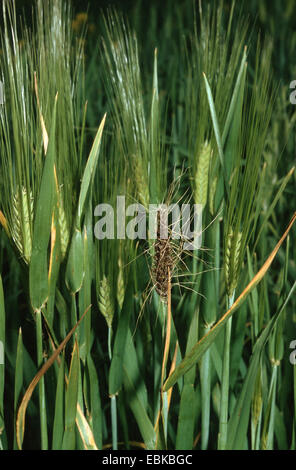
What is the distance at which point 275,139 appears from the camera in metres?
0.98

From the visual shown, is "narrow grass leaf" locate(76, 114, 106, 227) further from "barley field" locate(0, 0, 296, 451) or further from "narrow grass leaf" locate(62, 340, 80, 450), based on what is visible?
"narrow grass leaf" locate(62, 340, 80, 450)

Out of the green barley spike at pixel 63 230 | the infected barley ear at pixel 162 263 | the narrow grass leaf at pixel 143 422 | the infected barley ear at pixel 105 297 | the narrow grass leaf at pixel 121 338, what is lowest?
the narrow grass leaf at pixel 143 422

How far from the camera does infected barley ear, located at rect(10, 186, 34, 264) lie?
521 millimetres

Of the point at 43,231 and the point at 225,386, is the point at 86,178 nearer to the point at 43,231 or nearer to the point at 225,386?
the point at 43,231

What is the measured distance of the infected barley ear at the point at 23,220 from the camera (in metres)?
0.52

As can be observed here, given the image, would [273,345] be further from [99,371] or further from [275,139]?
[275,139]

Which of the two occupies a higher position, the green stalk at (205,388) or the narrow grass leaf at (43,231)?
the narrow grass leaf at (43,231)

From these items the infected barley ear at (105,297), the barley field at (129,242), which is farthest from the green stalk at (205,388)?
the infected barley ear at (105,297)

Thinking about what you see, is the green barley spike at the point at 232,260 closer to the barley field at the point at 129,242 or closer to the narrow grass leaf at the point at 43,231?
the barley field at the point at 129,242

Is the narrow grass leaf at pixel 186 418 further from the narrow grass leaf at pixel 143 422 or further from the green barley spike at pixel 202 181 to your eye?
the green barley spike at pixel 202 181

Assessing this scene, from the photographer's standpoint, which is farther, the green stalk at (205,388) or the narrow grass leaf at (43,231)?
the green stalk at (205,388)

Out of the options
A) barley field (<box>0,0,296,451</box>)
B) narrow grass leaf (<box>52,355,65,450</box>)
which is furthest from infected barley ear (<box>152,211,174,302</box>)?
narrow grass leaf (<box>52,355,65,450</box>)

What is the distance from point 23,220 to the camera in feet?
1.70
